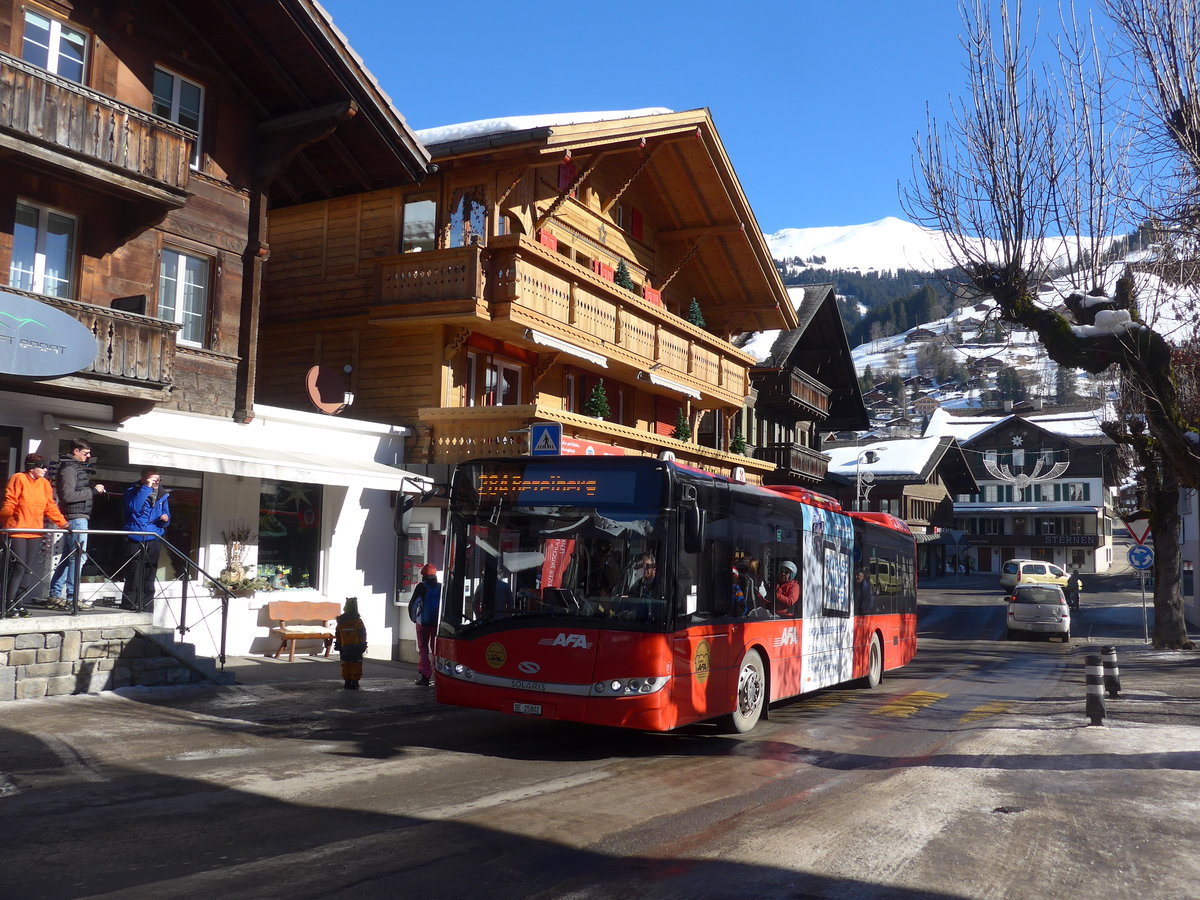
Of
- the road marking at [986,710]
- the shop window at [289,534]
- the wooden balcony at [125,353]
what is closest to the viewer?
the road marking at [986,710]

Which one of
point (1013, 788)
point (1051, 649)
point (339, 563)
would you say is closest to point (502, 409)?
point (339, 563)

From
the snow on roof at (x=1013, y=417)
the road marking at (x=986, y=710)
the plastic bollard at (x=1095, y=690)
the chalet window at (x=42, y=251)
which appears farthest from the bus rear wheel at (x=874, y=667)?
the snow on roof at (x=1013, y=417)

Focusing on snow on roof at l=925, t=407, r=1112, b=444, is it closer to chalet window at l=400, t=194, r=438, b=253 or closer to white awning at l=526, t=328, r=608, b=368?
white awning at l=526, t=328, r=608, b=368

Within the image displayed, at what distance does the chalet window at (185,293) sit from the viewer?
17125 millimetres

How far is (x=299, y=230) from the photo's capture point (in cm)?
2359

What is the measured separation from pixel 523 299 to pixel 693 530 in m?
12.3

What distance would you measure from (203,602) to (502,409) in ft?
21.5

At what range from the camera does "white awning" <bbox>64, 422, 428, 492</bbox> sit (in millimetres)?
13883

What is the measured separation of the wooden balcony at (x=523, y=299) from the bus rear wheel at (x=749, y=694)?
10.7 m

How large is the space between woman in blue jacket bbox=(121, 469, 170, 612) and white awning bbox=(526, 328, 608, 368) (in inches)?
380

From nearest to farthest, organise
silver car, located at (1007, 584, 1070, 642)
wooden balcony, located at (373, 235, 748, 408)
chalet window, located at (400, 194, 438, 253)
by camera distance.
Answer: wooden balcony, located at (373, 235, 748, 408) < chalet window, located at (400, 194, 438, 253) < silver car, located at (1007, 584, 1070, 642)

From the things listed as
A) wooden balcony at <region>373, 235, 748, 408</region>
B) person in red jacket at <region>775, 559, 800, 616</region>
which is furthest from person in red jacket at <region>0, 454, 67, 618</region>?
wooden balcony at <region>373, 235, 748, 408</region>

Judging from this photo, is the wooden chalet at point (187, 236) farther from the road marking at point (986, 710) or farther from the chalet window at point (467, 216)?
the road marking at point (986, 710)

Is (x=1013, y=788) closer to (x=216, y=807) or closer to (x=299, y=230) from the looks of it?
(x=216, y=807)
